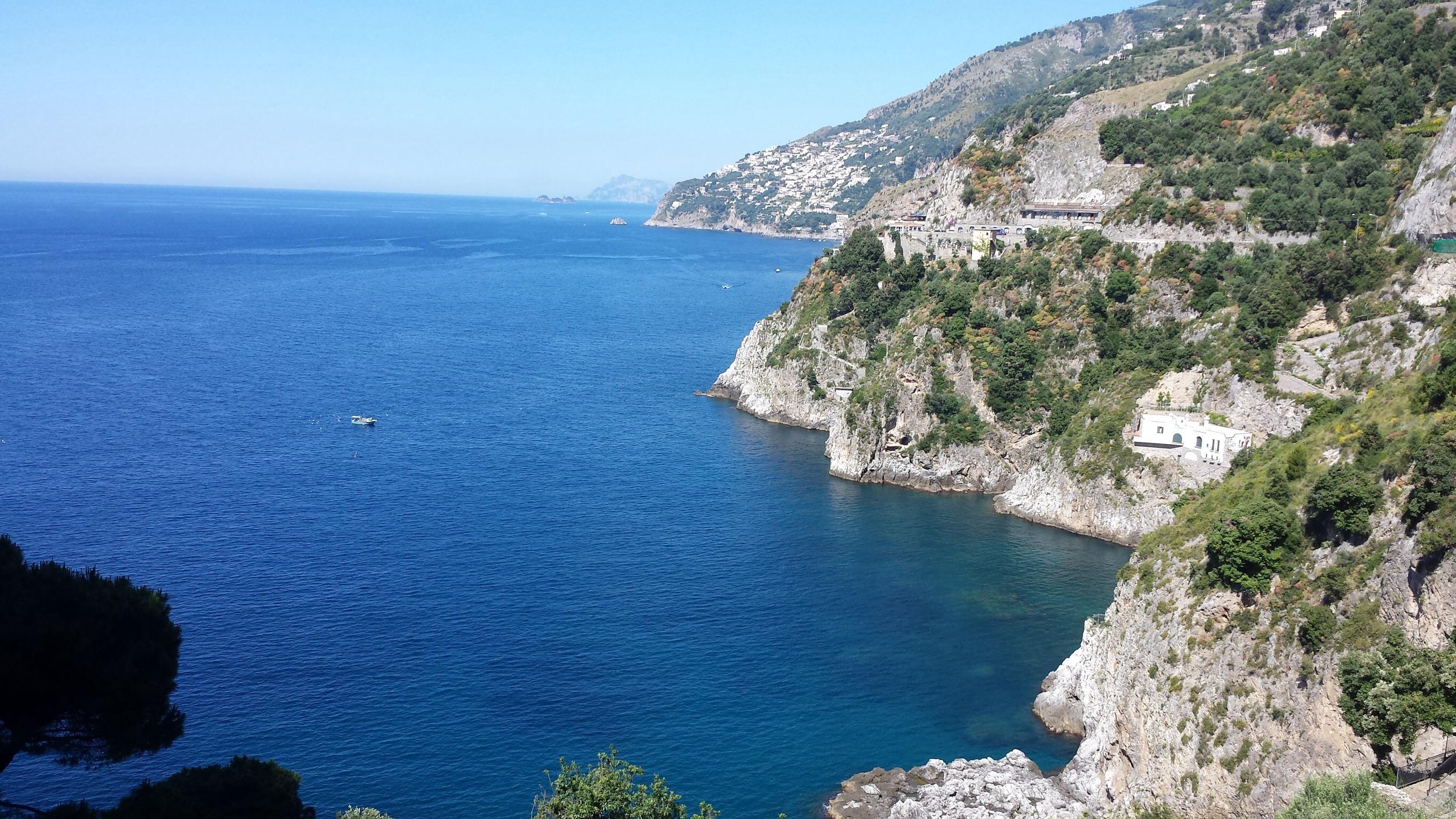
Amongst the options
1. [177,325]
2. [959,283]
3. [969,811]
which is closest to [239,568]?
[969,811]

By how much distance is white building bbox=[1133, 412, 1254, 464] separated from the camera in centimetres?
6003

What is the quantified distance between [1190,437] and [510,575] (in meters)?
40.3

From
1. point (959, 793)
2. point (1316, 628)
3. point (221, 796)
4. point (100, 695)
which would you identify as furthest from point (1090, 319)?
point (100, 695)

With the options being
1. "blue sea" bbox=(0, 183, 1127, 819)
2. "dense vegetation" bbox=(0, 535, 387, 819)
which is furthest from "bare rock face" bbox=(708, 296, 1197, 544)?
"dense vegetation" bbox=(0, 535, 387, 819)

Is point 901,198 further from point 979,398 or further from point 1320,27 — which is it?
point 979,398

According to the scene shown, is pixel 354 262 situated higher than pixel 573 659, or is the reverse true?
pixel 354 262

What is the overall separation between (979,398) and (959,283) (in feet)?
41.3

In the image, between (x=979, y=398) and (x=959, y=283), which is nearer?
(x=979, y=398)

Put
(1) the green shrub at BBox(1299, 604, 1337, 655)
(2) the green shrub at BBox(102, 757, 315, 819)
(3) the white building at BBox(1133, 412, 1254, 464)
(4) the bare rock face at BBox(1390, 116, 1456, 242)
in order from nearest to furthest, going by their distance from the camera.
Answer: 1. (2) the green shrub at BBox(102, 757, 315, 819)
2. (1) the green shrub at BBox(1299, 604, 1337, 655)
3. (4) the bare rock face at BBox(1390, 116, 1456, 242)
4. (3) the white building at BBox(1133, 412, 1254, 464)

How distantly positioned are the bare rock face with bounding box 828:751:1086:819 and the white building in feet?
93.4

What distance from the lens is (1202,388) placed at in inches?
2516

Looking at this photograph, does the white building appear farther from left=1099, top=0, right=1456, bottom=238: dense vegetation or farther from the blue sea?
left=1099, top=0, right=1456, bottom=238: dense vegetation

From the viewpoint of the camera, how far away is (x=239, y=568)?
5528cm

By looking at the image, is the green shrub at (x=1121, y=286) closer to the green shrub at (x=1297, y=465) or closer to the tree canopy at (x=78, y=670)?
the green shrub at (x=1297, y=465)
